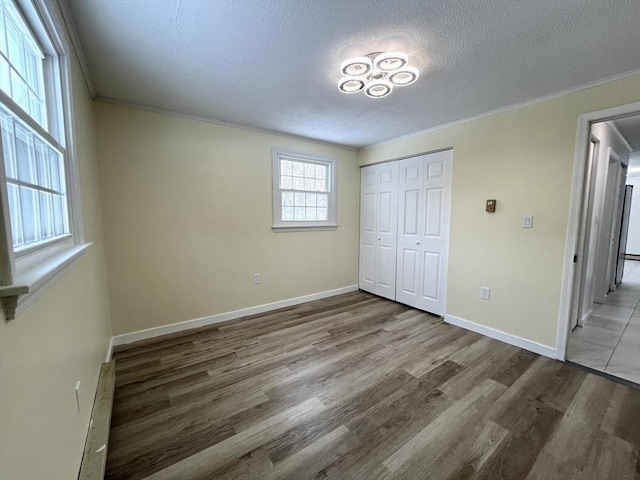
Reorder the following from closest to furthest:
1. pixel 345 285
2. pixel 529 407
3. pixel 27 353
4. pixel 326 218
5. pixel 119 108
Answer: pixel 27 353 → pixel 529 407 → pixel 119 108 → pixel 326 218 → pixel 345 285

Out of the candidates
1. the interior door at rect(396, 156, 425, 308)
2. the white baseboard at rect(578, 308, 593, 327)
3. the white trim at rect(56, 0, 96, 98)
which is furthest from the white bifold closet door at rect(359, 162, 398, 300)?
the white trim at rect(56, 0, 96, 98)

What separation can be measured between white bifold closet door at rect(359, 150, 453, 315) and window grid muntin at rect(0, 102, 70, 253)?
344cm

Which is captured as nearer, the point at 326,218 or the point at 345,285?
the point at 326,218

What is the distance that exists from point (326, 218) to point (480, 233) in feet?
6.79

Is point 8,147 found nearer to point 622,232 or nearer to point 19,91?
point 19,91

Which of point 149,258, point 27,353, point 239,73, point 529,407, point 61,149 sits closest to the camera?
point 27,353

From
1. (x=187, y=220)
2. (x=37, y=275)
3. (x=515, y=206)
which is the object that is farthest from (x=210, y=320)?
(x=515, y=206)

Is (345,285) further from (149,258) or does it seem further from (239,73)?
(239,73)

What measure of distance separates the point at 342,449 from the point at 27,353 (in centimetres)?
149

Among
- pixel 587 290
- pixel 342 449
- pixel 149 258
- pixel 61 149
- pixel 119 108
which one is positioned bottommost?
pixel 342 449

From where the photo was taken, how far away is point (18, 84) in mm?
1070

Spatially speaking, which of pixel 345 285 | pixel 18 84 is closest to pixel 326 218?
pixel 345 285

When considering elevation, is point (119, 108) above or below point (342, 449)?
above

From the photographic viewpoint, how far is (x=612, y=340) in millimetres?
2742
